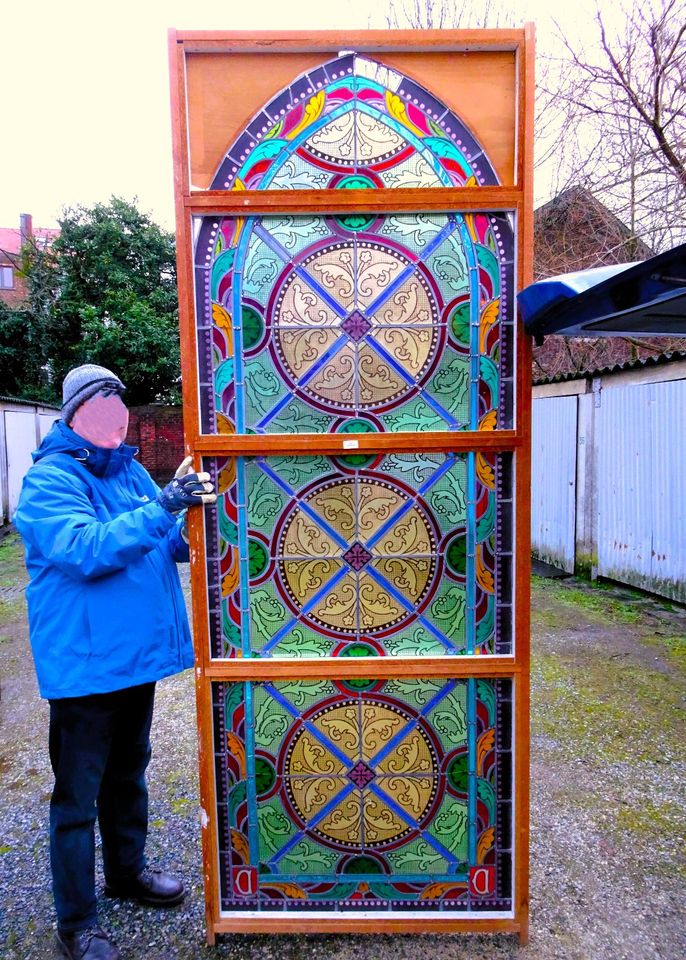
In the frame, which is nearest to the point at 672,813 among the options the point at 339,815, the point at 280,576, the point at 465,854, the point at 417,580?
the point at 465,854

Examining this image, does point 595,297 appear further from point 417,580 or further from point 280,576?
point 280,576

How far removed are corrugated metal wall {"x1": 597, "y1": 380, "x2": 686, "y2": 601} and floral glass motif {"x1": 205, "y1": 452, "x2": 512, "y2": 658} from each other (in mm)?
4519

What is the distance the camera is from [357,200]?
1988 mm

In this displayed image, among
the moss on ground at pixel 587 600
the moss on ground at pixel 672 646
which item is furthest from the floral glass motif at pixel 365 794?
the moss on ground at pixel 587 600

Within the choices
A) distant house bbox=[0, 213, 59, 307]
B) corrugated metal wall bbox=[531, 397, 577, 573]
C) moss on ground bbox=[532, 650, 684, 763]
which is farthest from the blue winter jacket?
distant house bbox=[0, 213, 59, 307]

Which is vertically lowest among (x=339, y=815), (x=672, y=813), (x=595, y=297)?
(x=672, y=813)

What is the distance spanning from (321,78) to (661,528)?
5.46 m

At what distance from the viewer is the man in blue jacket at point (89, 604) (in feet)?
6.44

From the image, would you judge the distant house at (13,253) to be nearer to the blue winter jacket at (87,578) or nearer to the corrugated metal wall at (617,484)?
the corrugated metal wall at (617,484)

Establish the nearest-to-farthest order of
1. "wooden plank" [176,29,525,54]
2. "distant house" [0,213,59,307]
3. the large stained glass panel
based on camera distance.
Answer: "wooden plank" [176,29,525,54] < the large stained glass panel < "distant house" [0,213,59,307]

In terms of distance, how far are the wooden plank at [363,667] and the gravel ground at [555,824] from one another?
967mm

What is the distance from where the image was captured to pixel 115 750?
91.0 inches

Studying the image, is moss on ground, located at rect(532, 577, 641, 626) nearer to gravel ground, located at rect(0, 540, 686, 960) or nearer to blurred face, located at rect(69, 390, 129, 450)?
gravel ground, located at rect(0, 540, 686, 960)

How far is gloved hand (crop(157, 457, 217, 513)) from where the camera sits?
2.02 m
